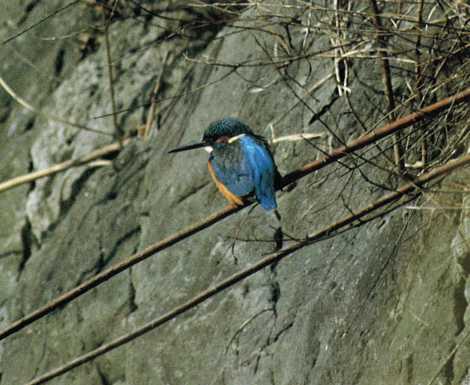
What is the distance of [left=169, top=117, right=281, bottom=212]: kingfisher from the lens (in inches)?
167

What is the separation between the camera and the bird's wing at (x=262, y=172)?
13.9 feet

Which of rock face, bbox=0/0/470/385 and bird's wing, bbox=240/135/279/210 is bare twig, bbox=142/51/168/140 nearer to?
rock face, bbox=0/0/470/385

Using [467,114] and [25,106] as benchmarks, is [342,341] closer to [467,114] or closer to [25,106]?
[467,114]

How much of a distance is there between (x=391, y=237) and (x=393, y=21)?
36.9 inches

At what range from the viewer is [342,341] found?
4.48 metres

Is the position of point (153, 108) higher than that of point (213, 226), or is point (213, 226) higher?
point (153, 108)

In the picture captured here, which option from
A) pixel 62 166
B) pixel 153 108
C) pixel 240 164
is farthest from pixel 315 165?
pixel 62 166

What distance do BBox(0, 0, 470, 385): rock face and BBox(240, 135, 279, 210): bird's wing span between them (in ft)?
0.92

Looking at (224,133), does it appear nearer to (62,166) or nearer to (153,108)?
(153,108)

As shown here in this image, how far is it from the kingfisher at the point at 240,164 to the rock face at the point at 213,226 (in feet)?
0.77

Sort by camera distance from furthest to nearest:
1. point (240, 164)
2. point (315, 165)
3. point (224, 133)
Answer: point (224, 133) < point (240, 164) < point (315, 165)

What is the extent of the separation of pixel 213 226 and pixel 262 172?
1.20 meters

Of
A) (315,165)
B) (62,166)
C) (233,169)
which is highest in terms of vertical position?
(315,165)

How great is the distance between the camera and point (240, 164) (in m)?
4.40
